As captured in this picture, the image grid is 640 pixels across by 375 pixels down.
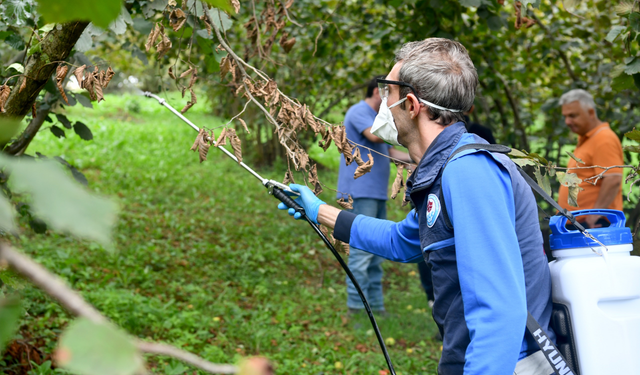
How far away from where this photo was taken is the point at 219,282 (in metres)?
5.04

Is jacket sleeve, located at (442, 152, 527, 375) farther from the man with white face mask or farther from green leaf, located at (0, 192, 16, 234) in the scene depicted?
the man with white face mask

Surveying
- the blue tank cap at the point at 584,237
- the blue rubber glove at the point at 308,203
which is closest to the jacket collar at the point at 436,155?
the blue tank cap at the point at 584,237

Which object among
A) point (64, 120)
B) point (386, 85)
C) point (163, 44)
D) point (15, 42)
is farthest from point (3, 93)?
point (64, 120)

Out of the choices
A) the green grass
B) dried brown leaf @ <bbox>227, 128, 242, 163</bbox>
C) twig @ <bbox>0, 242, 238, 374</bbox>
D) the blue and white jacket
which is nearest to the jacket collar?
the blue and white jacket

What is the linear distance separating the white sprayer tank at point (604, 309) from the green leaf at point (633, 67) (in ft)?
3.28

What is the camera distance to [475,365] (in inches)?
50.1

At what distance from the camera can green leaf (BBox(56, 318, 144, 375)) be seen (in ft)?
1.01

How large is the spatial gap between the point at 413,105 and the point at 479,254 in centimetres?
56

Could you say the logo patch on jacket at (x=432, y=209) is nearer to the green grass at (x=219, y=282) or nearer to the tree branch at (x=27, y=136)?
the tree branch at (x=27, y=136)

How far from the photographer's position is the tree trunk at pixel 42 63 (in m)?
1.70

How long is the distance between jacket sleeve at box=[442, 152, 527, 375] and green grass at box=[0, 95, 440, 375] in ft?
7.44

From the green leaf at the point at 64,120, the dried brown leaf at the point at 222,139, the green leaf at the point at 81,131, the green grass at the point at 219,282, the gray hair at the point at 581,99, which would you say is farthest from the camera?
the gray hair at the point at 581,99

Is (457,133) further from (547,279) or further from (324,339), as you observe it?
(324,339)

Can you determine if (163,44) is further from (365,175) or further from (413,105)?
(365,175)
